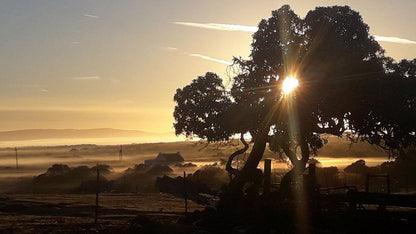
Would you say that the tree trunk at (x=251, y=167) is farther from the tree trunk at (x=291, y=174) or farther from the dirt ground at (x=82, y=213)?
the dirt ground at (x=82, y=213)

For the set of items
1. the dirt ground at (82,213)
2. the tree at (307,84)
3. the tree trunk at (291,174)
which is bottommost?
the dirt ground at (82,213)

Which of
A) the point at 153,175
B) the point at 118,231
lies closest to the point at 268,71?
the point at 118,231

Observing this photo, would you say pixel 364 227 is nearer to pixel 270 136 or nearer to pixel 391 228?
pixel 391 228

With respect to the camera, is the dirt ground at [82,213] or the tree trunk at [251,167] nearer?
the dirt ground at [82,213]

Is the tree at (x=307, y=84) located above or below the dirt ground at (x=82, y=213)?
above

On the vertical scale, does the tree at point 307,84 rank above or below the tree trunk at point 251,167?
above

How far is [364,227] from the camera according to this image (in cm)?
2139

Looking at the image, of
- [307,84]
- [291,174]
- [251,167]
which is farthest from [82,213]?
[307,84]

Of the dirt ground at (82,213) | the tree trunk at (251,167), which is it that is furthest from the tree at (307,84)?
the dirt ground at (82,213)

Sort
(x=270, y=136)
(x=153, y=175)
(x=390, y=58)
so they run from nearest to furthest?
1. (x=390, y=58)
2. (x=270, y=136)
3. (x=153, y=175)

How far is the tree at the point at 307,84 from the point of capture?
2567 cm

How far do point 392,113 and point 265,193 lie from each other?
7902 millimetres

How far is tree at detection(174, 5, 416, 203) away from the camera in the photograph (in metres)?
25.7

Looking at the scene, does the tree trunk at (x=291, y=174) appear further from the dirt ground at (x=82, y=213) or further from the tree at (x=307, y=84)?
the dirt ground at (x=82, y=213)
